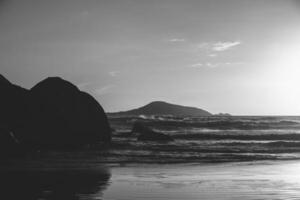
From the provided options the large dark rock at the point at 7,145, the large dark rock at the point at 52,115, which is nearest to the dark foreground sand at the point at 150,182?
the large dark rock at the point at 7,145

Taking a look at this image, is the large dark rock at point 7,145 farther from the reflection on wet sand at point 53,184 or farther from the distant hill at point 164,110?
the distant hill at point 164,110

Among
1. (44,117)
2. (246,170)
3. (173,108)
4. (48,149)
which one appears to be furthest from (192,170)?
(173,108)

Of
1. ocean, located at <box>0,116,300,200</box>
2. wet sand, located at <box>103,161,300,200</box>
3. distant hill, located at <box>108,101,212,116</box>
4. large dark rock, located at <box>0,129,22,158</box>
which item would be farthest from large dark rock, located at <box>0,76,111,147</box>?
distant hill, located at <box>108,101,212,116</box>

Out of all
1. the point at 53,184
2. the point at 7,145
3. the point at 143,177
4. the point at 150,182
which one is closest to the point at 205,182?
the point at 150,182

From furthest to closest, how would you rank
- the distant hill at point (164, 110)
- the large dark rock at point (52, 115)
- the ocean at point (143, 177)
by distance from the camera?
the distant hill at point (164, 110) < the large dark rock at point (52, 115) < the ocean at point (143, 177)

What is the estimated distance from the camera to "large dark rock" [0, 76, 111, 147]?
23859 millimetres

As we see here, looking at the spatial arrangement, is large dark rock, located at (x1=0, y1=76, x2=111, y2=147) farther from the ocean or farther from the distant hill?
the distant hill

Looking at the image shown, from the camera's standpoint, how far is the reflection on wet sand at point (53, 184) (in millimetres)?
10141

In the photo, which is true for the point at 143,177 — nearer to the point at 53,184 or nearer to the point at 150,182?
the point at 150,182

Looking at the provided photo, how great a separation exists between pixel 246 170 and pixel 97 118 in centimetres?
1376

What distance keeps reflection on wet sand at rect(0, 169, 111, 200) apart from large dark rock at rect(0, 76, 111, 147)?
9.06m

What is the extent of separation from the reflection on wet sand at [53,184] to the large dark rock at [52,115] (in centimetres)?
906

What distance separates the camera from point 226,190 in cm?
1099

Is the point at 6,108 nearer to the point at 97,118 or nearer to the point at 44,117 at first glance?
the point at 44,117
